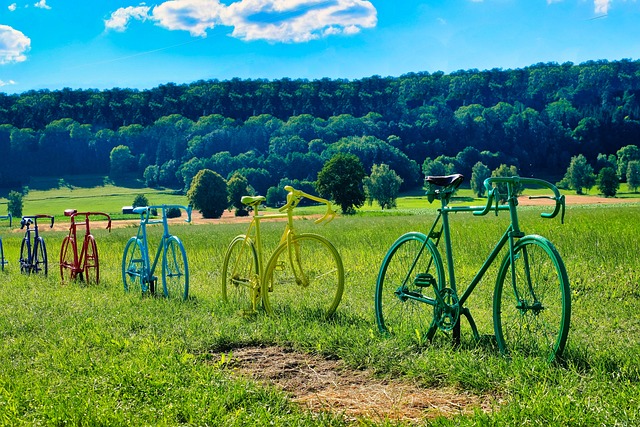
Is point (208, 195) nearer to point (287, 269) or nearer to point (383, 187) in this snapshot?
point (383, 187)

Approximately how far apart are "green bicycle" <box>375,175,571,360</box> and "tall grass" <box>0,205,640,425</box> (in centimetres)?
20

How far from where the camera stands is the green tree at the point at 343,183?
227 feet

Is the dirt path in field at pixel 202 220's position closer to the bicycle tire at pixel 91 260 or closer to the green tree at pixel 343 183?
the green tree at pixel 343 183

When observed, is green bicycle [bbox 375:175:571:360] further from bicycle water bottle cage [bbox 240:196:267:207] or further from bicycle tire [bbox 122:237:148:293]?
bicycle tire [bbox 122:237:148:293]

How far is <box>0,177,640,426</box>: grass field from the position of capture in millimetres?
4113

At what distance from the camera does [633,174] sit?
98.8m

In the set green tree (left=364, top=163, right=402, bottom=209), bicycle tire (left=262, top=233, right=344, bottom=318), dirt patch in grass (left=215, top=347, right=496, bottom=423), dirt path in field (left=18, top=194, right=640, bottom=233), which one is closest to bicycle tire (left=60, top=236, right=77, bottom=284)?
bicycle tire (left=262, top=233, right=344, bottom=318)

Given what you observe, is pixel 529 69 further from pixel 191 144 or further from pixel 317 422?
pixel 317 422

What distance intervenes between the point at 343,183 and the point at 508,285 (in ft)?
211

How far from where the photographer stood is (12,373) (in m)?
5.52

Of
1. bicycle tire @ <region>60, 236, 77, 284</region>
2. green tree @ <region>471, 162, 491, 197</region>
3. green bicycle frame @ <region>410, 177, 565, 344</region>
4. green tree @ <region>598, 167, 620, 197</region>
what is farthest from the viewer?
green tree @ <region>471, 162, 491, 197</region>

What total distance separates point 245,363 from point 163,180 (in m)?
112

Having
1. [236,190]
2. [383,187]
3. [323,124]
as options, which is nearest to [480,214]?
[236,190]

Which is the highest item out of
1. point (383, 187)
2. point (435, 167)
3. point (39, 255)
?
point (435, 167)
